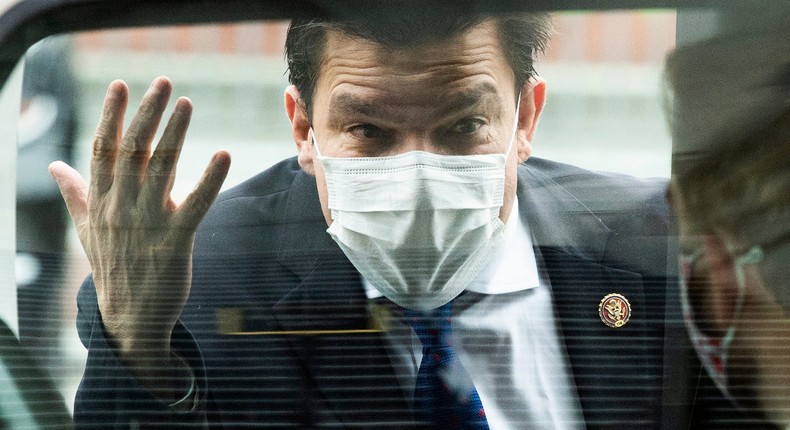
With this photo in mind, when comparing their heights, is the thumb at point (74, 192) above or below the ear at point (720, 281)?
above

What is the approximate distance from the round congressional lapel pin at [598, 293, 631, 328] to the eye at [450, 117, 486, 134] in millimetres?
385

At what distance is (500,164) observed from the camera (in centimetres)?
140

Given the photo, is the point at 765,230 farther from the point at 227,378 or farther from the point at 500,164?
the point at 227,378

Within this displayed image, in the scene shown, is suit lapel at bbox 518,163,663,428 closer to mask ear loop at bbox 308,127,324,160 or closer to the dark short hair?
the dark short hair

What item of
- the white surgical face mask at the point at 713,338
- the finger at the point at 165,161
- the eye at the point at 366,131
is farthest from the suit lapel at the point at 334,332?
the white surgical face mask at the point at 713,338

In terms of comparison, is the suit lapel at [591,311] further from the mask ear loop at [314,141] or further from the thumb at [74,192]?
the thumb at [74,192]

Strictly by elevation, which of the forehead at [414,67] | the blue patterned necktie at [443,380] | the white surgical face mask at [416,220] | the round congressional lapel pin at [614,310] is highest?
the forehead at [414,67]

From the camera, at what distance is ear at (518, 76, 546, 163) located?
137cm

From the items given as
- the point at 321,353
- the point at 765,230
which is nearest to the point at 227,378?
the point at 321,353

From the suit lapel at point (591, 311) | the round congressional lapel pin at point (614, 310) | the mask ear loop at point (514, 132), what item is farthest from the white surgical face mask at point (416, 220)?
the round congressional lapel pin at point (614, 310)

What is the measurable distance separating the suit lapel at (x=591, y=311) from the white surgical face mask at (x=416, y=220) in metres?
0.10

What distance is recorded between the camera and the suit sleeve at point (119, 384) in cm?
139

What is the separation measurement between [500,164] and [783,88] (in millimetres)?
504

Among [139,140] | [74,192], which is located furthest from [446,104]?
[74,192]
